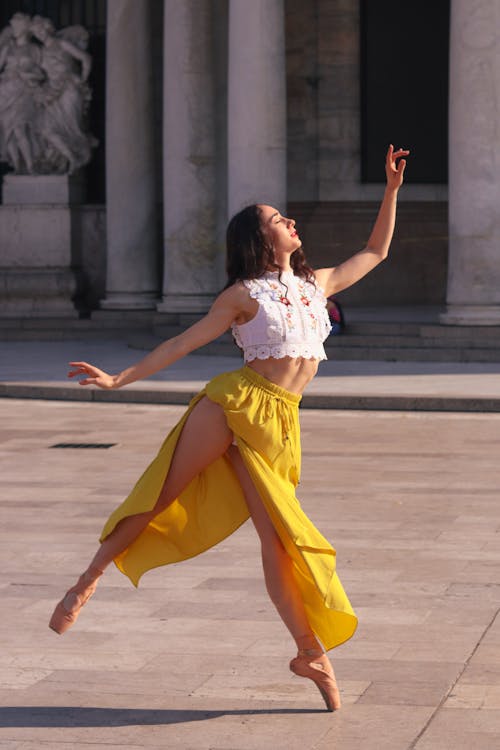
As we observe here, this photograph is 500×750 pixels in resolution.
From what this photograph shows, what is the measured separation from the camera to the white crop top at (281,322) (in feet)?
25.3

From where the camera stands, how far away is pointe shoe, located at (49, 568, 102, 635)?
785 cm

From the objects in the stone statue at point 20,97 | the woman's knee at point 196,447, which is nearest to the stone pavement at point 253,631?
the woman's knee at point 196,447


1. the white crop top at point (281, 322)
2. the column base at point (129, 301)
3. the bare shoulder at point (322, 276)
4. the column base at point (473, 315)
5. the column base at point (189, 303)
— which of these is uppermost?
the bare shoulder at point (322, 276)

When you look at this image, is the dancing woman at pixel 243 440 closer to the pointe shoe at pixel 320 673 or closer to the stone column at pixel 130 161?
the pointe shoe at pixel 320 673

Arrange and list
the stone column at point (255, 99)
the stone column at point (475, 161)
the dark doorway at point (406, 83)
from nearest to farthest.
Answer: the stone column at point (475, 161) → the stone column at point (255, 99) → the dark doorway at point (406, 83)

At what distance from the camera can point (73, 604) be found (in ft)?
25.8

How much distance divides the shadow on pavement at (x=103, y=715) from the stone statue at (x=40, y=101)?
28686 millimetres

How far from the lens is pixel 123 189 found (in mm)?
33875

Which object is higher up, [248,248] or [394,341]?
[248,248]

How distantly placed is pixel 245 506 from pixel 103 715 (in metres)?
1.10

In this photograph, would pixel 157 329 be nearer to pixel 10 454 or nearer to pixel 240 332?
pixel 10 454

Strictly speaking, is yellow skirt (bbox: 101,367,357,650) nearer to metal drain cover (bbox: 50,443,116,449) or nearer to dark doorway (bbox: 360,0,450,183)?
metal drain cover (bbox: 50,443,116,449)

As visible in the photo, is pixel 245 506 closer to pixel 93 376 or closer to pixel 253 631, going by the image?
pixel 93 376

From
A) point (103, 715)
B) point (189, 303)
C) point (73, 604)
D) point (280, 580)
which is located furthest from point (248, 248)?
point (189, 303)
